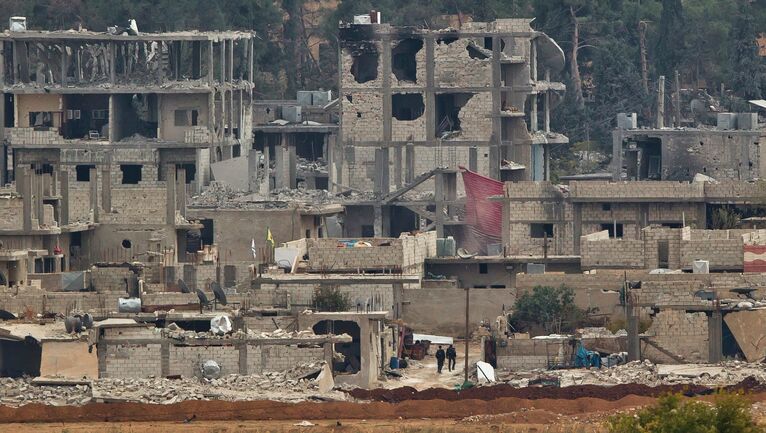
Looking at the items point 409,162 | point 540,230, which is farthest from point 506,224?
point 409,162

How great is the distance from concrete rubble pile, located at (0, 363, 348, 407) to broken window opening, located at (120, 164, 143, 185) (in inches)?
1324

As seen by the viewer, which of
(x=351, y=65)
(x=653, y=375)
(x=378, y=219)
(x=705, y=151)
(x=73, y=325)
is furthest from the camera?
(x=351, y=65)

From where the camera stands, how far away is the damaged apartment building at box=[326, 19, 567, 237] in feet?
326

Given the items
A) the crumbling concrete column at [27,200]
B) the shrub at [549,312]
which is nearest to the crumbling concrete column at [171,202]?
the crumbling concrete column at [27,200]

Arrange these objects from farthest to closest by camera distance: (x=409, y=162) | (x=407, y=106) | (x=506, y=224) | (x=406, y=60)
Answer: (x=407, y=106)
(x=406, y=60)
(x=409, y=162)
(x=506, y=224)

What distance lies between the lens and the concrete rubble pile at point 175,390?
63.3 m

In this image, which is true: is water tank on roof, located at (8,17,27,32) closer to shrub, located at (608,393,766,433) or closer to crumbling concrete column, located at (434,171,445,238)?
crumbling concrete column, located at (434,171,445,238)

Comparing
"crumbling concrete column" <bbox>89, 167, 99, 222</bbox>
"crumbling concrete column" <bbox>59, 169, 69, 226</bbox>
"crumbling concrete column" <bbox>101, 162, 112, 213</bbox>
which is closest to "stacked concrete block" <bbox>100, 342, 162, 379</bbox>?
"crumbling concrete column" <bbox>59, 169, 69, 226</bbox>

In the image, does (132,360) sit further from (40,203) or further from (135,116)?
(135,116)

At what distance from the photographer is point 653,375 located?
214 ft

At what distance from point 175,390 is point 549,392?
266 inches

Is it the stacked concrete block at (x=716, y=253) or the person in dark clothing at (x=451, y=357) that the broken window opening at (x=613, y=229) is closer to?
the stacked concrete block at (x=716, y=253)

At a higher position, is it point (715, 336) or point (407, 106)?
point (407, 106)

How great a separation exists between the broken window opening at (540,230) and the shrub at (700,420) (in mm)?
32836
